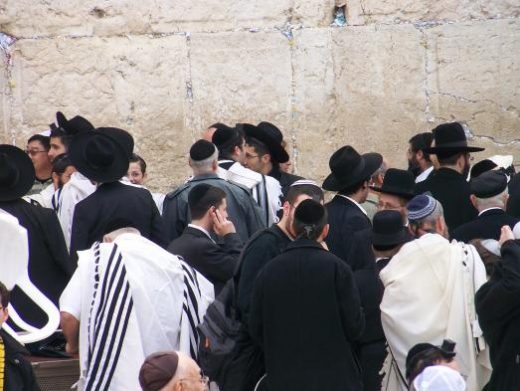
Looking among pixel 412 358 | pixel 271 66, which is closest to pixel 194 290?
pixel 412 358

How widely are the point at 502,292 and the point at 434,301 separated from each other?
0.64 meters

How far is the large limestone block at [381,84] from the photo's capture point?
Result: 517 inches

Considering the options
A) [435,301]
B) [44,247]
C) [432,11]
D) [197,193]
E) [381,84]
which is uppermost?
[432,11]

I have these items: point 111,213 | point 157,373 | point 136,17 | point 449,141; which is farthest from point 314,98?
point 157,373

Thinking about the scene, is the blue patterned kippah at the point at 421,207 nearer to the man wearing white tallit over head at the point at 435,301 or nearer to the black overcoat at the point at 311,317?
the man wearing white tallit over head at the point at 435,301

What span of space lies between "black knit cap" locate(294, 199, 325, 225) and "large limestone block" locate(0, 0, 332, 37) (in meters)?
4.34

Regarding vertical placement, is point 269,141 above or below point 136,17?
below

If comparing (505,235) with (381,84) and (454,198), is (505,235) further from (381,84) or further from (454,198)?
(381,84)

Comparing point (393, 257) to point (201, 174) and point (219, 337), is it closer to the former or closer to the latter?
point (219, 337)

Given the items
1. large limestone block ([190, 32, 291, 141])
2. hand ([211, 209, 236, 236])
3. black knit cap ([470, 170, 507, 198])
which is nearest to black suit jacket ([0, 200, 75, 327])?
hand ([211, 209, 236, 236])

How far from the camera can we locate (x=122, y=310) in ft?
30.1

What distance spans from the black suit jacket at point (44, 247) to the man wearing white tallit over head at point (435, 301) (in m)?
2.10

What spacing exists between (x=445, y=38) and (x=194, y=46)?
2003mm

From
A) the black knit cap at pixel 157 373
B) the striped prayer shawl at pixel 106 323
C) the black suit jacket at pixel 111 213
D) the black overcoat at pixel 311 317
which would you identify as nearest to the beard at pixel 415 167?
the black suit jacket at pixel 111 213
